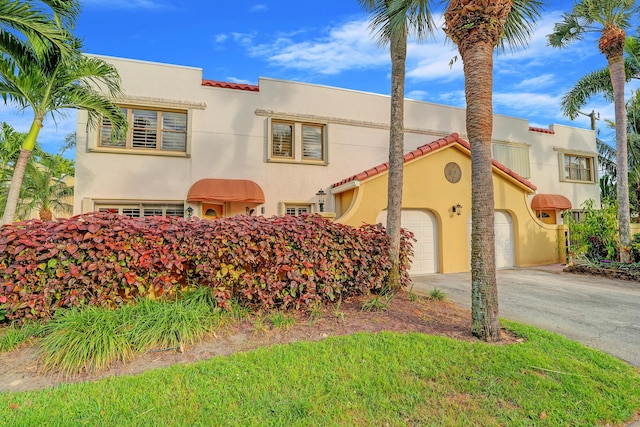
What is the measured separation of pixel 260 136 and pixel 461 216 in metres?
9.14

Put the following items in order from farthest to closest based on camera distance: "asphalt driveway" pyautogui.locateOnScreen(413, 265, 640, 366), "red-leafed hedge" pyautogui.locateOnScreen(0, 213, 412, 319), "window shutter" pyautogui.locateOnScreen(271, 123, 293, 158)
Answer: "window shutter" pyautogui.locateOnScreen(271, 123, 293, 158) < "asphalt driveway" pyautogui.locateOnScreen(413, 265, 640, 366) < "red-leafed hedge" pyautogui.locateOnScreen(0, 213, 412, 319)

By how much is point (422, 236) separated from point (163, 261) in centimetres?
1002

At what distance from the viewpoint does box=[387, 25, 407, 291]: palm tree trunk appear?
7.86 metres

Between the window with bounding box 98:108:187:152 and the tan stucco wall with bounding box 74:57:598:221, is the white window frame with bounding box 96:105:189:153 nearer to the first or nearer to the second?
the window with bounding box 98:108:187:152

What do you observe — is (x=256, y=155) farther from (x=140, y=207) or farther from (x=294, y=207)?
(x=140, y=207)

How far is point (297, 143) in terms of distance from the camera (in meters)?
13.9

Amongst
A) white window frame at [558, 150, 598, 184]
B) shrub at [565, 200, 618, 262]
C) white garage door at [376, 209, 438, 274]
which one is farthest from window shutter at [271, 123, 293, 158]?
white window frame at [558, 150, 598, 184]

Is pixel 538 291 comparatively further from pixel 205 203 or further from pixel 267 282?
pixel 205 203

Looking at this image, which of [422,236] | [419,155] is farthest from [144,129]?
[422,236]

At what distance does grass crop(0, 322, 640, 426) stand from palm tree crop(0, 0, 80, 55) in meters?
7.80

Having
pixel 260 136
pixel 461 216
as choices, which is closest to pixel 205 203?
pixel 260 136

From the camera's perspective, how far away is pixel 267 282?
6.02 meters

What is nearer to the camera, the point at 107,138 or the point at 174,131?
the point at 107,138

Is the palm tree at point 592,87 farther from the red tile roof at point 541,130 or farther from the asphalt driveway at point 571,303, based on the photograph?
the asphalt driveway at point 571,303
